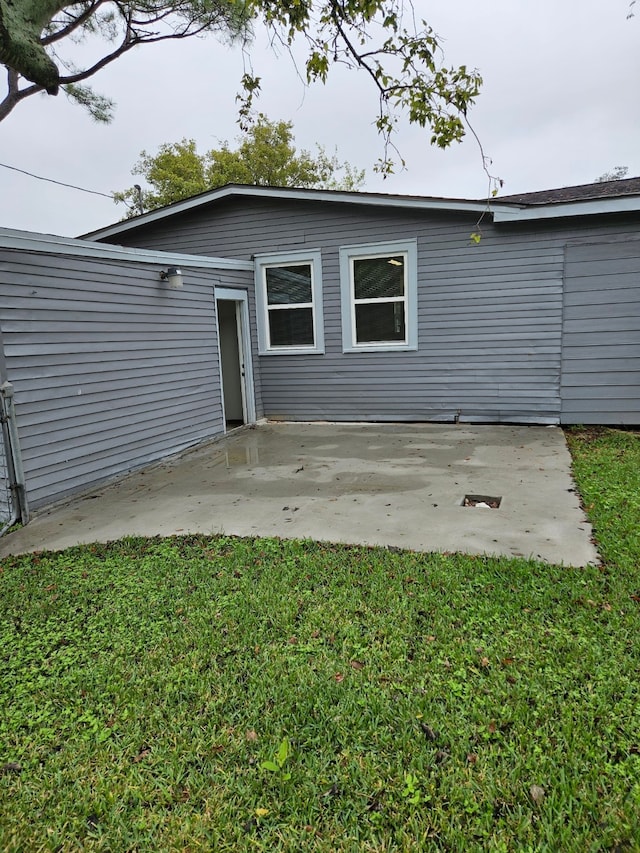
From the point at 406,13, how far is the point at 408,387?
5.38 metres

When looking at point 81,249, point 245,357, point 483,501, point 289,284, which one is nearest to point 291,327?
point 289,284

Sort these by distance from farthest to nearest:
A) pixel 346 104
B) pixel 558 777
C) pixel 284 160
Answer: pixel 284 160 → pixel 346 104 → pixel 558 777

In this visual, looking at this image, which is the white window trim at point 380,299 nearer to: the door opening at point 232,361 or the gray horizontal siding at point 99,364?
the door opening at point 232,361

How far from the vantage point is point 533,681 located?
218 cm

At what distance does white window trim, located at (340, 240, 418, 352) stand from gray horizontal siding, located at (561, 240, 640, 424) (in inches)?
85.2

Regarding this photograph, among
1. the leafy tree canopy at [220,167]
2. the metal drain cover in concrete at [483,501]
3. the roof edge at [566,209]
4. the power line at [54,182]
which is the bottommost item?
the metal drain cover in concrete at [483,501]

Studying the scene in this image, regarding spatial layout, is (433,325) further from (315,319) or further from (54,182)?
(54,182)

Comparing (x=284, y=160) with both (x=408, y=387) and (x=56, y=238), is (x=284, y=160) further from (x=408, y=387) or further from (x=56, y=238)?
(x=56, y=238)

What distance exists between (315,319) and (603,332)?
432 cm

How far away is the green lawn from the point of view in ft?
5.32

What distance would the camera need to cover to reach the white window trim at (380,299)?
313 inches

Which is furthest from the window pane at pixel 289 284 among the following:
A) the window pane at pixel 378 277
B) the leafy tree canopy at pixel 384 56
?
the leafy tree canopy at pixel 384 56

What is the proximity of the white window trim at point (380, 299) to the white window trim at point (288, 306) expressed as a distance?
1.39 feet

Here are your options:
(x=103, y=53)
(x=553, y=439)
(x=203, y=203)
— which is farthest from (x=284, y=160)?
(x=553, y=439)
